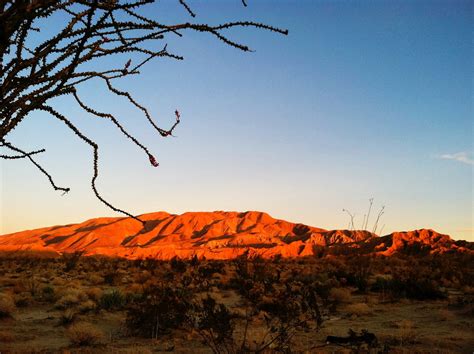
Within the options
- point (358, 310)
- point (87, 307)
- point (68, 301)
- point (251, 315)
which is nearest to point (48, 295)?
point (68, 301)

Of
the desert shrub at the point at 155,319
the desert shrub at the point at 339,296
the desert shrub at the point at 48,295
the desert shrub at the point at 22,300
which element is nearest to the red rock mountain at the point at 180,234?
the desert shrub at the point at 48,295

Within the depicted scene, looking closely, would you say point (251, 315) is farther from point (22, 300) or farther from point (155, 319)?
point (22, 300)

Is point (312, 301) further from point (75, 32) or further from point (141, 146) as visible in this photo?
point (75, 32)

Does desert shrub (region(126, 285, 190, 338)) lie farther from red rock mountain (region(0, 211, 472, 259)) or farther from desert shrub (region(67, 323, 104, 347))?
red rock mountain (region(0, 211, 472, 259))

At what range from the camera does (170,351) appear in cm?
727

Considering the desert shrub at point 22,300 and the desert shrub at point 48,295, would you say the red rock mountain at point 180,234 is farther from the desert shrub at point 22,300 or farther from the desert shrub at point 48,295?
the desert shrub at point 22,300

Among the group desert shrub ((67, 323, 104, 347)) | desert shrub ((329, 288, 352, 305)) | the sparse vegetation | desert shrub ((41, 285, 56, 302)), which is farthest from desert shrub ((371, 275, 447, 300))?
desert shrub ((41, 285, 56, 302))

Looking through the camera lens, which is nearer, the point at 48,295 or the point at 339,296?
the point at 339,296

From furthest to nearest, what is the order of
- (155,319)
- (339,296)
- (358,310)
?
(339,296)
(358,310)
(155,319)

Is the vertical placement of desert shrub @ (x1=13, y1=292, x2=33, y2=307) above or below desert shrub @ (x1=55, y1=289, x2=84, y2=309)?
below

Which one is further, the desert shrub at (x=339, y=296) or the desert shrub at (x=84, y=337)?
the desert shrub at (x=339, y=296)

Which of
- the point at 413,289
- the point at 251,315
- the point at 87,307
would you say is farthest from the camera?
the point at 413,289

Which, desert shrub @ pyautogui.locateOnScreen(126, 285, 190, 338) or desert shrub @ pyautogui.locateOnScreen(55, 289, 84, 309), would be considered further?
desert shrub @ pyautogui.locateOnScreen(55, 289, 84, 309)

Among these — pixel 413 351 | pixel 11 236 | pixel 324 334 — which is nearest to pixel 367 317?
pixel 324 334
